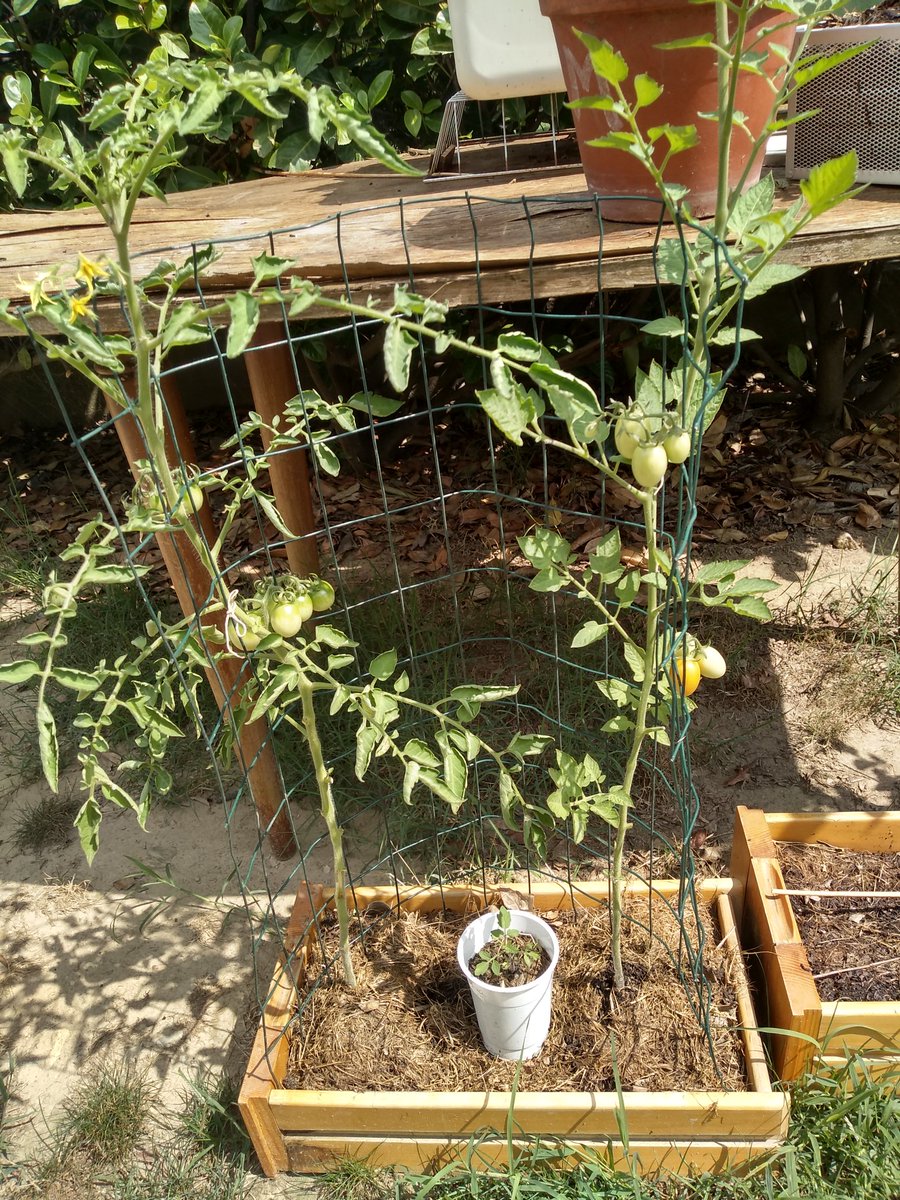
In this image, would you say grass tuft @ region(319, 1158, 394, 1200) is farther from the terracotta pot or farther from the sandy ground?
the terracotta pot

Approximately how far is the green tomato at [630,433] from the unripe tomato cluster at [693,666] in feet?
1.07

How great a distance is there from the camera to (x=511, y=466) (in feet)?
11.0

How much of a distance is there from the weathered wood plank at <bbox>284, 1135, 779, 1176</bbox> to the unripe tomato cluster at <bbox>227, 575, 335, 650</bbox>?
0.90m

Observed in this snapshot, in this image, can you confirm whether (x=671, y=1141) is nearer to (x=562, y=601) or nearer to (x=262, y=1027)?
(x=262, y=1027)

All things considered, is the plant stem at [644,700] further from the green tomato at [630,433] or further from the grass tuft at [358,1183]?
the grass tuft at [358,1183]

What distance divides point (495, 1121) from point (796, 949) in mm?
576

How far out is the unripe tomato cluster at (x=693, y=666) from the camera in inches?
52.8

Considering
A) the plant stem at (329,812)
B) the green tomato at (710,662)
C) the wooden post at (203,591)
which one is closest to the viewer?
the green tomato at (710,662)

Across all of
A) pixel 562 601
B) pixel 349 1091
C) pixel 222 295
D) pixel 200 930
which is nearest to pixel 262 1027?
pixel 349 1091

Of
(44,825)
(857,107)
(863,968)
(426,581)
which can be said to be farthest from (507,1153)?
(857,107)

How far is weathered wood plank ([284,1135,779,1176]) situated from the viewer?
1.54 meters

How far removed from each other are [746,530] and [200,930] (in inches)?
80.3

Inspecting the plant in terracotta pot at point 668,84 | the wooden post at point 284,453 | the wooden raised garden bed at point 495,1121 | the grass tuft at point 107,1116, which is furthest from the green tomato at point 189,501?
the grass tuft at point 107,1116

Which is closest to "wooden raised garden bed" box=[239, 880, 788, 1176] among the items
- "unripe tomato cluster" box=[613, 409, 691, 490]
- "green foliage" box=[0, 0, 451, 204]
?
"unripe tomato cluster" box=[613, 409, 691, 490]
